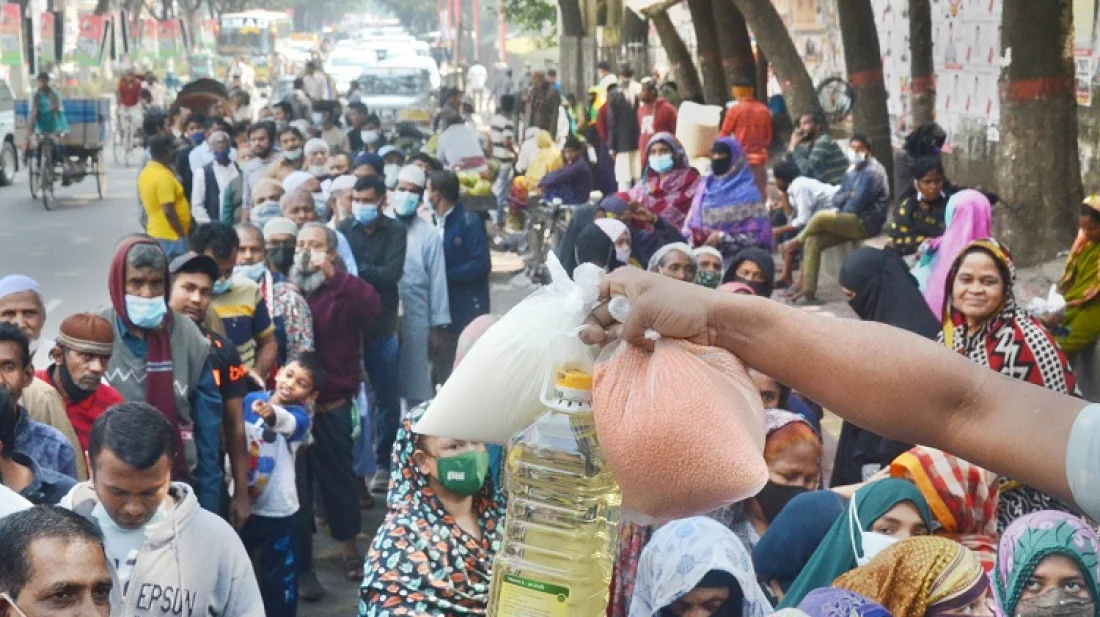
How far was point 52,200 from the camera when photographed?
23.3 metres

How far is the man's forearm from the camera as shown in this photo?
2.13 m

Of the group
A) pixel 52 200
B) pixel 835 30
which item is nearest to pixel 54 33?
pixel 52 200

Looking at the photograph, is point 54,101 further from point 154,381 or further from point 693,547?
point 693,547

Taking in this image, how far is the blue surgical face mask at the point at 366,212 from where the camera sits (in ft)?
31.2

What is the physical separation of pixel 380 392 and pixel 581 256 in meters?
1.44

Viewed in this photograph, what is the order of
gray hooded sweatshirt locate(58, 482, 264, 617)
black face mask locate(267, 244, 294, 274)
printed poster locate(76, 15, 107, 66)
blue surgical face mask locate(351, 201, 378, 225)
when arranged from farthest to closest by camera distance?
printed poster locate(76, 15, 107, 66)
blue surgical face mask locate(351, 201, 378, 225)
black face mask locate(267, 244, 294, 274)
gray hooded sweatshirt locate(58, 482, 264, 617)

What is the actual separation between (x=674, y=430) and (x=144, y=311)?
13.5ft

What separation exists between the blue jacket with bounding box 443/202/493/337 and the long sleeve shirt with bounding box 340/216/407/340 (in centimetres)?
52

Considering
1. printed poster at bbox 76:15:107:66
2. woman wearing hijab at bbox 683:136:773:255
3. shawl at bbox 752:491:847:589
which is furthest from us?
printed poster at bbox 76:15:107:66

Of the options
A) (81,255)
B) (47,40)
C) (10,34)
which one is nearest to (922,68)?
(81,255)

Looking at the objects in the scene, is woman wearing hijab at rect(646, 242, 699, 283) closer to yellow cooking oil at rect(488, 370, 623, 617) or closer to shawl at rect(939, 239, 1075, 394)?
shawl at rect(939, 239, 1075, 394)

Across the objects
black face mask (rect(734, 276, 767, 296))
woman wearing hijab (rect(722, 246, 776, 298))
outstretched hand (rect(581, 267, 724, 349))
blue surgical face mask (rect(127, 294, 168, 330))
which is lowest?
black face mask (rect(734, 276, 767, 296))

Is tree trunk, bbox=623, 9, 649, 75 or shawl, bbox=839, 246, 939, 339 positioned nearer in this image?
shawl, bbox=839, 246, 939, 339

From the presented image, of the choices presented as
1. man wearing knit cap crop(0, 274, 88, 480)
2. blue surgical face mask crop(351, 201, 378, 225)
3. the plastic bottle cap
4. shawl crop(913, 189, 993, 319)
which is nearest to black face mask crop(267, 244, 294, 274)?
blue surgical face mask crop(351, 201, 378, 225)
